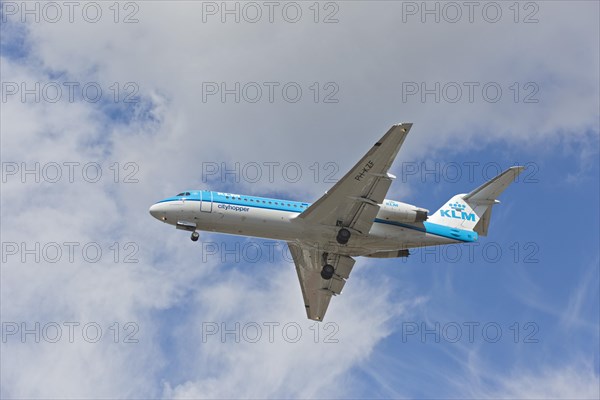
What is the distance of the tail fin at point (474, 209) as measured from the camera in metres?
54.9

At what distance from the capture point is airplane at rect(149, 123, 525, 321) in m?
49.1

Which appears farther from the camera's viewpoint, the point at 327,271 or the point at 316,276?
the point at 316,276

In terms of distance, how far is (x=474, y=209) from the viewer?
55.9 meters

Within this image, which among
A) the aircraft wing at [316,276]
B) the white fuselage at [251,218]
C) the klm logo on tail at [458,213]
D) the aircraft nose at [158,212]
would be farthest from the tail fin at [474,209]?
the aircraft nose at [158,212]

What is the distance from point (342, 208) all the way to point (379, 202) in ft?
7.13

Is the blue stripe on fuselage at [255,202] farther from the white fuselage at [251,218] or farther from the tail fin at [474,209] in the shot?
the tail fin at [474,209]

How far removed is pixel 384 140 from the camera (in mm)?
45594

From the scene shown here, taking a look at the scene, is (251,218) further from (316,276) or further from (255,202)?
(316,276)

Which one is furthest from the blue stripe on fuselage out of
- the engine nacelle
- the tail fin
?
the tail fin

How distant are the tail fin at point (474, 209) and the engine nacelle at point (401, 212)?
3.34 metres

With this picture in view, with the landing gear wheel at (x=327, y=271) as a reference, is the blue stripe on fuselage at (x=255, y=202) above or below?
above

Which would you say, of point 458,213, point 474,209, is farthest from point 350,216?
point 474,209

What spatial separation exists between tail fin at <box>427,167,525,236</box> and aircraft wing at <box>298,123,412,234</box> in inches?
238

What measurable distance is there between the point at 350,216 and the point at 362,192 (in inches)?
83.5
